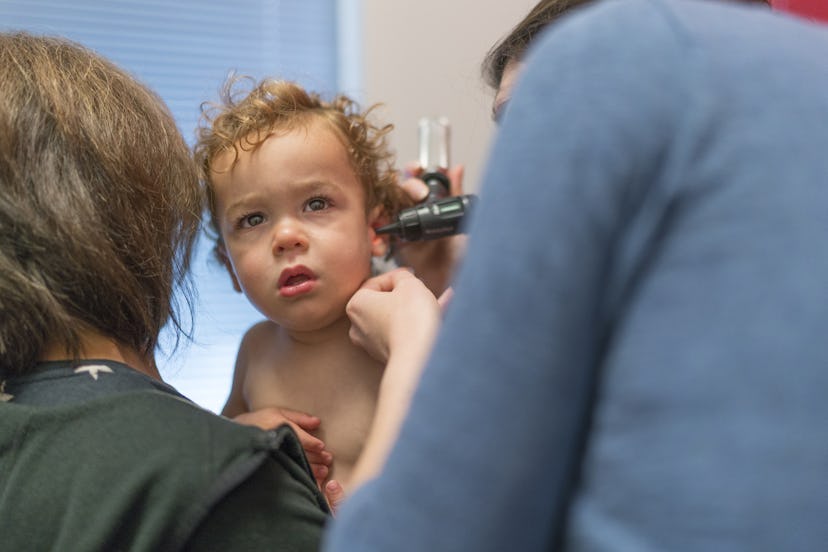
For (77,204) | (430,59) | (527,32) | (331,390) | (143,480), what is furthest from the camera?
(430,59)

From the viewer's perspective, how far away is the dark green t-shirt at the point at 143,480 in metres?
0.69

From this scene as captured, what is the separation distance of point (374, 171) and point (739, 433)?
3.25 ft

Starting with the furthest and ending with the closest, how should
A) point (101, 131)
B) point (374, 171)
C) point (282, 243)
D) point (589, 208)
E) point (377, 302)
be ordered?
point (374, 171) < point (282, 243) < point (377, 302) < point (101, 131) < point (589, 208)

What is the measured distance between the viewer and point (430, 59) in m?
2.00

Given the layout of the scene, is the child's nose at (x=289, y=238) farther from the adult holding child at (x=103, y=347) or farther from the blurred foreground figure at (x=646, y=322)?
the blurred foreground figure at (x=646, y=322)

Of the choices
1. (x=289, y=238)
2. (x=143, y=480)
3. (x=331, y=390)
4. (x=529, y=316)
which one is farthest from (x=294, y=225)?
(x=529, y=316)

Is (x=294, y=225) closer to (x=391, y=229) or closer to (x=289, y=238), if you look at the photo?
(x=289, y=238)

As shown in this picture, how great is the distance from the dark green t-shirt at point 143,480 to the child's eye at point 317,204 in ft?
1.74

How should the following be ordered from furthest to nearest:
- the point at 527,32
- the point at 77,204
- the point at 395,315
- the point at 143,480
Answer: the point at 527,32 < the point at 395,315 < the point at 77,204 < the point at 143,480

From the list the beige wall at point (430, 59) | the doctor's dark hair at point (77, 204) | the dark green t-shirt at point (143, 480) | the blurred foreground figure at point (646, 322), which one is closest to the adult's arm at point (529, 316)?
the blurred foreground figure at point (646, 322)

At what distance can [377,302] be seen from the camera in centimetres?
100

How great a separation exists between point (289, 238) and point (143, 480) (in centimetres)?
56

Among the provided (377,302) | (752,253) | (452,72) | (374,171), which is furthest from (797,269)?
(452,72)

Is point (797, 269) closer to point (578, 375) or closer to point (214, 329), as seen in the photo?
point (578, 375)
